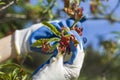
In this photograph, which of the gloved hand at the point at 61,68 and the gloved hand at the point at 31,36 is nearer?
the gloved hand at the point at 61,68

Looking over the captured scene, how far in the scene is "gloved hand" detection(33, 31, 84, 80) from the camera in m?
1.80

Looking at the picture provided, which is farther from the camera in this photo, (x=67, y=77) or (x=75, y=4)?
(x=75, y=4)

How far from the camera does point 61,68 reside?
70.9 inches

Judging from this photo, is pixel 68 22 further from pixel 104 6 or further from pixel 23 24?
pixel 23 24

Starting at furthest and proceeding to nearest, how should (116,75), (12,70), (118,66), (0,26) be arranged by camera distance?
(116,75) → (118,66) → (0,26) → (12,70)

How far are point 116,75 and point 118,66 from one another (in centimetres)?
41

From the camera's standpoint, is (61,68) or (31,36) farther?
(31,36)

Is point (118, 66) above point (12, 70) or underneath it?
underneath

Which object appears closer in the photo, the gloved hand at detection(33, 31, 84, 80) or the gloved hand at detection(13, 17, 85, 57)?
the gloved hand at detection(33, 31, 84, 80)

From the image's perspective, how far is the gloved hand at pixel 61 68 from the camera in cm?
180

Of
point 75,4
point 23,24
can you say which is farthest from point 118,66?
point 75,4

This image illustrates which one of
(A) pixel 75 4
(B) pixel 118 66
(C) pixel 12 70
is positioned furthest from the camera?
(B) pixel 118 66

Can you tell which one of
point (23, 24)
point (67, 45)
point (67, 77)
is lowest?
point (23, 24)

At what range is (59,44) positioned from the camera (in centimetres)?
182
